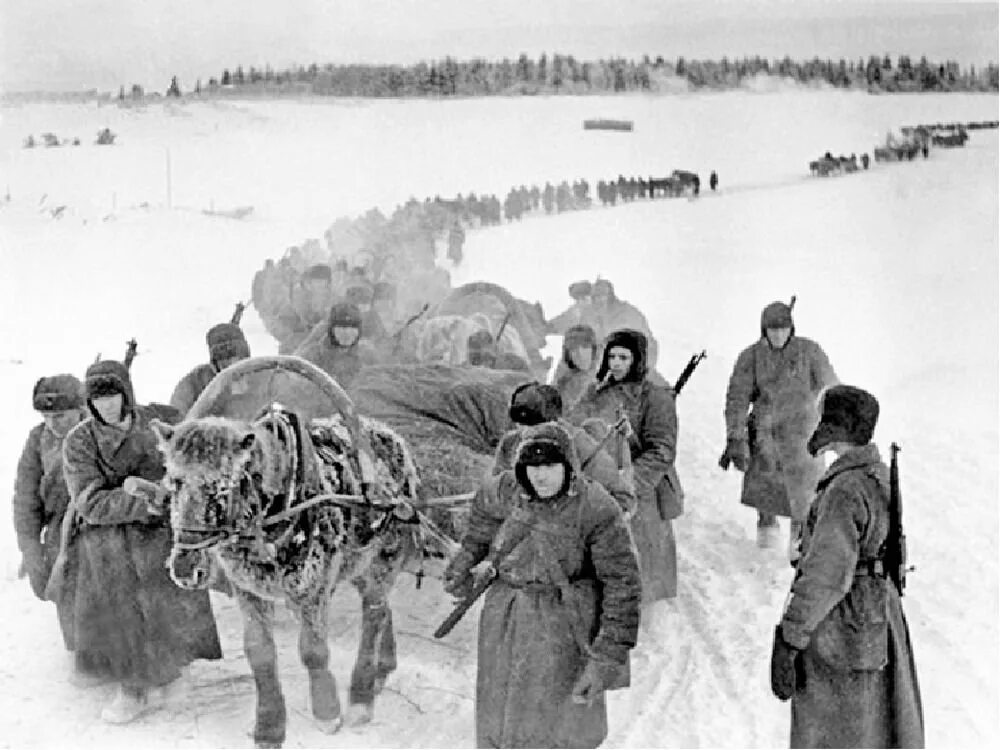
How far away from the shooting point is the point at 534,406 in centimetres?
305

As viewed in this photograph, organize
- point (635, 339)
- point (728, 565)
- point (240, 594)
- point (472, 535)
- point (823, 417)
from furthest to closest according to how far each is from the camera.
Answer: point (728, 565) → point (635, 339) → point (240, 594) → point (472, 535) → point (823, 417)

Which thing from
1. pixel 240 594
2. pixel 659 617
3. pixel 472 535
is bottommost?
pixel 659 617

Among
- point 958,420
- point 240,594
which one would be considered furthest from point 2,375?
point 958,420

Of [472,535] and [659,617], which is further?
[659,617]

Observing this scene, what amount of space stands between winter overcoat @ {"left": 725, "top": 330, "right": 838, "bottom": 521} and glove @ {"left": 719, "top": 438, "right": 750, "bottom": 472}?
0.06 ft

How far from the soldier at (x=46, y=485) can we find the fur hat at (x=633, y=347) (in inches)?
61.8

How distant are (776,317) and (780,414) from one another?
331mm

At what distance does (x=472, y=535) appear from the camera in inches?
107

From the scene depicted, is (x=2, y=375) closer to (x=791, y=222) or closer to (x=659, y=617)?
(x=659, y=617)

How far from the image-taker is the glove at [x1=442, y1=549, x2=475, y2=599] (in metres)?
2.71

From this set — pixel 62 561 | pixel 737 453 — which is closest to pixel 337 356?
pixel 62 561

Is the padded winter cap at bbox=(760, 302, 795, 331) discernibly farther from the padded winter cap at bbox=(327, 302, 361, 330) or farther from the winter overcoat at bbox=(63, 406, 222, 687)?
the winter overcoat at bbox=(63, 406, 222, 687)

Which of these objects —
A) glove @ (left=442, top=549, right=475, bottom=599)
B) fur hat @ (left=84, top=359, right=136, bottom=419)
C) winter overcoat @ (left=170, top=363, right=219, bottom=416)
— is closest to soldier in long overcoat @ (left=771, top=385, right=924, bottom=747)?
glove @ (left=442, top=549, right=475, bottom=599)

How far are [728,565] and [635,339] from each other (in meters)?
1.14
